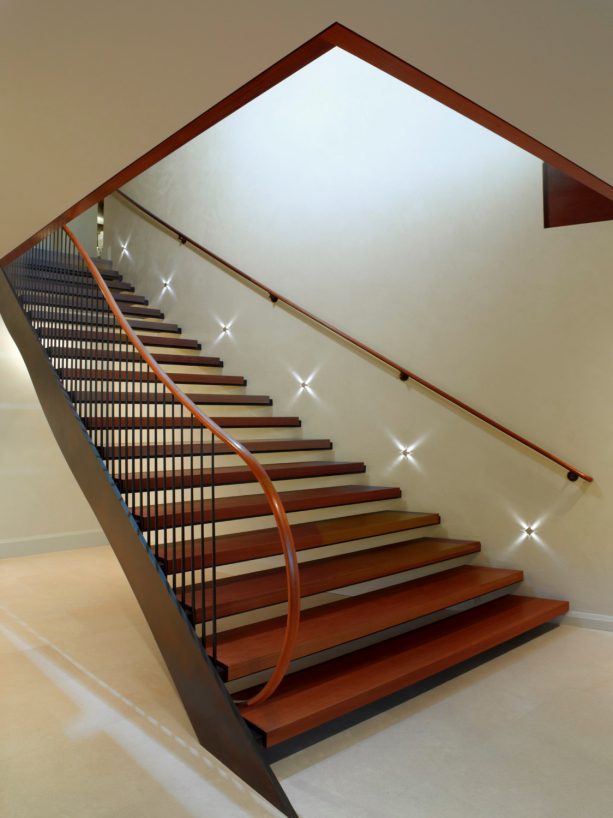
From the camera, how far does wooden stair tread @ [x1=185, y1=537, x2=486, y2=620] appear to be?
3209mm

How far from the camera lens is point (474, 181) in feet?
16.0

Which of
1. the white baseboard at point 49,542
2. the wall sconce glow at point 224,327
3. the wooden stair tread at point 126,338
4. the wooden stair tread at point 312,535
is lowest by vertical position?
the white baseboard at point 49,542

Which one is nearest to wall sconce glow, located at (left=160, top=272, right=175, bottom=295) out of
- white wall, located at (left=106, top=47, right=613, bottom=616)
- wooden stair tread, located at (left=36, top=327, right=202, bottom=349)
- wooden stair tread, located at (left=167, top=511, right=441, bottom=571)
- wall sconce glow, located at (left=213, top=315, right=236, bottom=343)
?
white wall, located at (left=106, top=47, right=613, bottom=616)

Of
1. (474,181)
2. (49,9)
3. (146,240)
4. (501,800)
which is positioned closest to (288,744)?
(501,800)

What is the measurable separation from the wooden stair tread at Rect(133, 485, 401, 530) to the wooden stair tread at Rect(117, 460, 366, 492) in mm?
116

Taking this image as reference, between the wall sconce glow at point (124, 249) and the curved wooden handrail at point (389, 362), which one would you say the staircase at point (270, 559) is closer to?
the curved wooden handrail at point (389, 362)

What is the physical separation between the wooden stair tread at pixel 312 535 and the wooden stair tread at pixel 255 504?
120 mm

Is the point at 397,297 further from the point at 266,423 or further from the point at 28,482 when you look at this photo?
the point at 28,482

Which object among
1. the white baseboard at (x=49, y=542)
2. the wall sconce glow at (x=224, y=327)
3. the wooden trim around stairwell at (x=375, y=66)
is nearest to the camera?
the wooden trim around stairwell at (x=375, y=66)

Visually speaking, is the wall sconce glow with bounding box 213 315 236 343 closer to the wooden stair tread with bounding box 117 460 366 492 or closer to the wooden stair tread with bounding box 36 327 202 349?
the wooden stair tread with bounding box 36 327 202 349

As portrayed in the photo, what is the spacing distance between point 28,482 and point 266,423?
9.45 feet

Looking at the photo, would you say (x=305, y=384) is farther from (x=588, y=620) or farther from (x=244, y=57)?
(x=244, y=57)

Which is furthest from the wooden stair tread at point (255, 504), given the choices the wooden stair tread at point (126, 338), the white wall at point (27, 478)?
the white wall at point (27, 478)

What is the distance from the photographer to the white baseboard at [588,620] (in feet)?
13.9
